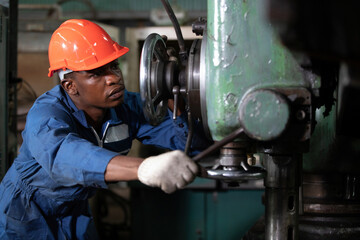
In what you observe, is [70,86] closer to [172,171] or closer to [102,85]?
[102,85]

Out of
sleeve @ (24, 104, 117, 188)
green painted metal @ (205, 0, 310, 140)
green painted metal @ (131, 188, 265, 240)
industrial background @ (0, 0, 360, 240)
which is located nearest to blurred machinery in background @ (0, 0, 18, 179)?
sleeve @ (24, 104, 117, 188)

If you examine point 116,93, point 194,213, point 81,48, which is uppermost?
point 81,48

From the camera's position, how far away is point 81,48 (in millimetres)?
1356

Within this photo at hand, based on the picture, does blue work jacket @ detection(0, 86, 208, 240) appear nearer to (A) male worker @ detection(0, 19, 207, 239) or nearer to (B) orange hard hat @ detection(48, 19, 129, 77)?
(A) male worker @ detection(0, 19, 207, 239)

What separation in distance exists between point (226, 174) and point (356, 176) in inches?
16.8

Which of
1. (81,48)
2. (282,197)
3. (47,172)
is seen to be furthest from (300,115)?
(81,48)

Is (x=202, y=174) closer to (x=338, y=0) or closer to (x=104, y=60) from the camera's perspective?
(x=338, y=0)

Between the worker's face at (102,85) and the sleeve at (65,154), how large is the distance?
0.26 meters

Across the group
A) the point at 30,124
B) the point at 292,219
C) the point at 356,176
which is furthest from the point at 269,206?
the point at 30,124

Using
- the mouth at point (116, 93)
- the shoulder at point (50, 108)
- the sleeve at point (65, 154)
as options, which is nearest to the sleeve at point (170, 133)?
the mouth at point (116, 93)

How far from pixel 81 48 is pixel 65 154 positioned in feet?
1.72

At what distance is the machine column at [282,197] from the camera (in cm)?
90

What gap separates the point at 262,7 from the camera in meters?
0.78

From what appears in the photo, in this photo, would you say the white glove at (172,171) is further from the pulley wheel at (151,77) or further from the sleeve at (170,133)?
the sleeve at (170,133)
